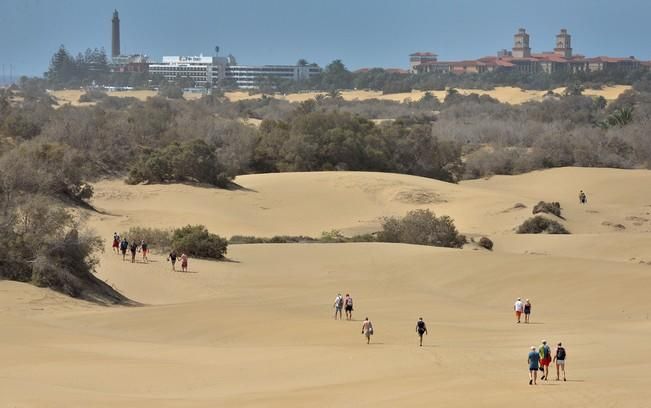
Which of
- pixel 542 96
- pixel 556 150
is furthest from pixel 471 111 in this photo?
pixel 556 150

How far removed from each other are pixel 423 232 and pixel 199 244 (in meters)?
10.1

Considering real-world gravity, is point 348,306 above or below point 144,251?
below

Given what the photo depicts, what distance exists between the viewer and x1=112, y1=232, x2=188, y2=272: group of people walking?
38.1 meters

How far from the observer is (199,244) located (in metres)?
41.1

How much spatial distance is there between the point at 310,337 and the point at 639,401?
10.1 meters

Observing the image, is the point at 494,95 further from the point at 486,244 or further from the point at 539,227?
the point at 486,244

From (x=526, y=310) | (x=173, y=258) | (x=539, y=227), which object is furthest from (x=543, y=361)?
(x=539, y=227)

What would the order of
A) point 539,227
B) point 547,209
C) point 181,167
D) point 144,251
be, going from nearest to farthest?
point 144,251
point 539,227
point 547,209
point 181,167

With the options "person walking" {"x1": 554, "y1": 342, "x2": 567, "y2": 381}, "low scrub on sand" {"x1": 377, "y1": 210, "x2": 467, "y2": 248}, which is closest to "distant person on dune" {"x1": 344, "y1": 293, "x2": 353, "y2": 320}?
"person walking" {"x1": 554, "y1": 342, "x2": 567, "y2": 381}

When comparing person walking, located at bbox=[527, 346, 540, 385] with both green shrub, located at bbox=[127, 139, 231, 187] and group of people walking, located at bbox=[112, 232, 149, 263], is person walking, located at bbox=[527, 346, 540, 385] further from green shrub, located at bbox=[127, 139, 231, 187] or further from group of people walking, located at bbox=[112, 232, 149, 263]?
green shrub, located at bbox=[127, 139, 231, 187]

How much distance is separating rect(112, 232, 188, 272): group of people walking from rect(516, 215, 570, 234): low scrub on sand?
16834mm

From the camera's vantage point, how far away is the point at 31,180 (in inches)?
1658

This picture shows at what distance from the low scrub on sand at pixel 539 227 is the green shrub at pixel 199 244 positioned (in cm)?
1530

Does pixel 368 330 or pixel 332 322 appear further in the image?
pixel 332 322
